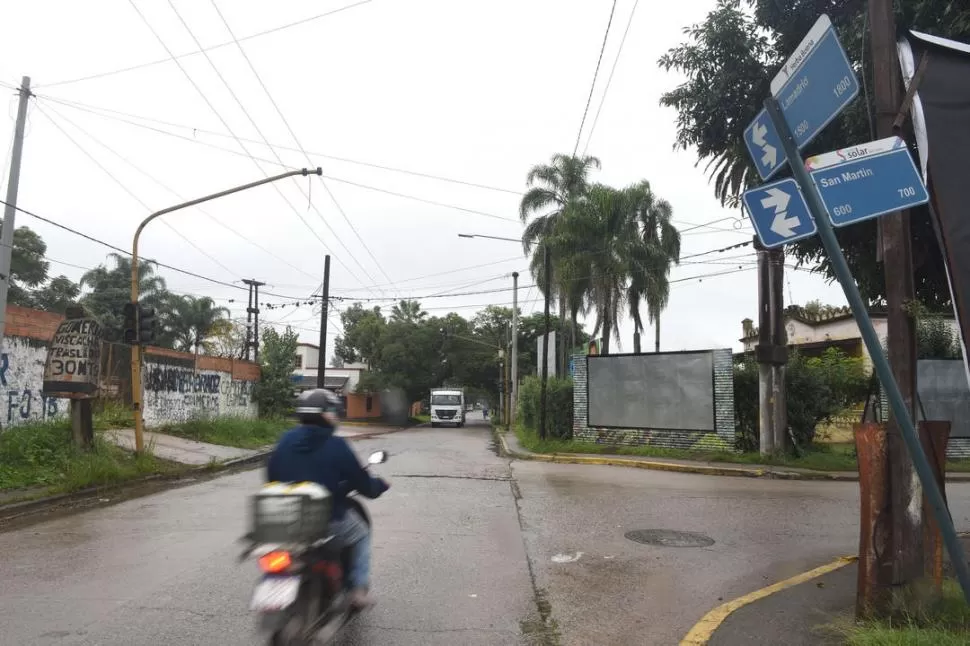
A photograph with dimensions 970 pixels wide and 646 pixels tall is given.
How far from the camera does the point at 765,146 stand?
3.93 meters

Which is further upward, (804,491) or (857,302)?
(857,302)

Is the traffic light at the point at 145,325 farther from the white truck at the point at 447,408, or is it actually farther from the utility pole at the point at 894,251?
the white truck at the point at 447,408

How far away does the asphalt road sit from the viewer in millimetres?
4656

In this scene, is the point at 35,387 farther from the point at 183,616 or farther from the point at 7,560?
the point at 183,616

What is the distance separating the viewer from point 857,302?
336 cm

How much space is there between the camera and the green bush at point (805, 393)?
1752 centimetres

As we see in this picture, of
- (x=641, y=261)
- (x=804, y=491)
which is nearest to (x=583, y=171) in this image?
(x=641, y=261)

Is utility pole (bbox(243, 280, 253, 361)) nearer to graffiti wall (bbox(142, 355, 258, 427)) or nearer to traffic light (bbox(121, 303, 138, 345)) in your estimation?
graffiti wall (bbox(142, 355, 258, 427))

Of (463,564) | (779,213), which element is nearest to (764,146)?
(779,213)

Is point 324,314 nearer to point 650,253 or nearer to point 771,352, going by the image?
point 650,253

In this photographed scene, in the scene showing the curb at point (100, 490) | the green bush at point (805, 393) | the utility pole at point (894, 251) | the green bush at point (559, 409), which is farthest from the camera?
the green bush at point (559, 409)

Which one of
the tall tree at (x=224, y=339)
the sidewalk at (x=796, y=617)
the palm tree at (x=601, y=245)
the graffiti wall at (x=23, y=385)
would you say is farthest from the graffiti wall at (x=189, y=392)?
the tall tree at (x=224, y=339)

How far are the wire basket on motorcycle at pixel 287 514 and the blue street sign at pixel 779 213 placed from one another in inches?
111

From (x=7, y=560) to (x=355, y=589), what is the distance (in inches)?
179
